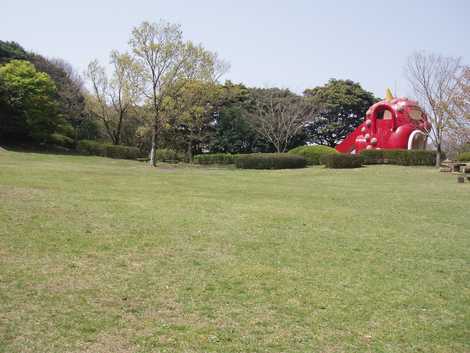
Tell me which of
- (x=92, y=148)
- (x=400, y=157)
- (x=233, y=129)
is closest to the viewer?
(x=400, y=157)

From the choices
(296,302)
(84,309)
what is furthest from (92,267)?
(296,302)

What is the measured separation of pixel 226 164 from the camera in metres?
31.5

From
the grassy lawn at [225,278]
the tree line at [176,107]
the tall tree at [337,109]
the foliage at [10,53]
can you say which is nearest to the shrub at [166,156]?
the tree line at [176,107]

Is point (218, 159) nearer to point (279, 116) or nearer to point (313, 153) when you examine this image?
point (313, 153)

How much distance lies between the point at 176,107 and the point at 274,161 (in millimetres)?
8285

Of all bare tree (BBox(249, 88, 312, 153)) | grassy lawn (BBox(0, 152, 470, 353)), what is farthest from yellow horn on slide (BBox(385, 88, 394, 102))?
grassy lawn (BBox(0, 152, 470, 353))

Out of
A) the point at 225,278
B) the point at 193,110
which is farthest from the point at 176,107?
the point at 225,278

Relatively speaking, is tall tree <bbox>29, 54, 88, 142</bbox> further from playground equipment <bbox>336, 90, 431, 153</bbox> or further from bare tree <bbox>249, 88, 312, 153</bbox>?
playground equipment <bbox>336, 90, 431, 153</bbox>

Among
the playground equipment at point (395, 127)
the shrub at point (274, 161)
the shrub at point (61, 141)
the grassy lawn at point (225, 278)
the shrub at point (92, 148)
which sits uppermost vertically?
the playground equipment at point (395, 127)

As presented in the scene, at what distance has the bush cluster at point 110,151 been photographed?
31938mm

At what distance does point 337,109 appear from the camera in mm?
40438

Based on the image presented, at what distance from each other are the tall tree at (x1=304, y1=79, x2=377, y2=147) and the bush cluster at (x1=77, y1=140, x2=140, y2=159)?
54.1 feet

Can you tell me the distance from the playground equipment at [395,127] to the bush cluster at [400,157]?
91.1 inches

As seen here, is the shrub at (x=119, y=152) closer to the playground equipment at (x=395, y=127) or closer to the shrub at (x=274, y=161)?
the shrub at (x=274, y=161)
